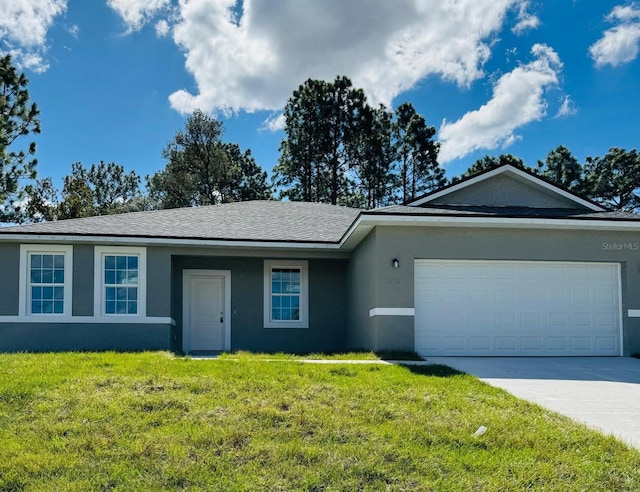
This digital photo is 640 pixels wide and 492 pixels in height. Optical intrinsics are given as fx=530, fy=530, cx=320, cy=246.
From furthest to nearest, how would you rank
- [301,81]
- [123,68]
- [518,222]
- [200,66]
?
[301,81], [200,66], [123,68], [518,222]

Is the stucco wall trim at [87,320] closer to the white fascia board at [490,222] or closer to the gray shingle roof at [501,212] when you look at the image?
the white fascia board at [490,222]

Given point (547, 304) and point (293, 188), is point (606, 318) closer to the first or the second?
point (547, 304)

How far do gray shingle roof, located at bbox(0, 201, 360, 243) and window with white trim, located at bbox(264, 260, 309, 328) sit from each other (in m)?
1.06

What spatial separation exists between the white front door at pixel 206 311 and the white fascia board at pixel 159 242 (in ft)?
5.44

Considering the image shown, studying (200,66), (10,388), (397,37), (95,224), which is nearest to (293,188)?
(200,66)

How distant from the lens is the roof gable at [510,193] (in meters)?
13.5

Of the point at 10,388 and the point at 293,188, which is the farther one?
→ the point at 293,188

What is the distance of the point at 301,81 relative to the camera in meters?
32.7

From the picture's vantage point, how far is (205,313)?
14672mm

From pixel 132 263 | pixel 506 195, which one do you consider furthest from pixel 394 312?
pixel 132 263

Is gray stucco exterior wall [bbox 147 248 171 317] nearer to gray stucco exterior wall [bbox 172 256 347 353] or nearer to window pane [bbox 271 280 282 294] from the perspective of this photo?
gray stucco exterior wall [bbox 172 256 347 353]

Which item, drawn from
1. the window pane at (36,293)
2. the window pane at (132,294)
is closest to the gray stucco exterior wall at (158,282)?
the window pane at (132,294)

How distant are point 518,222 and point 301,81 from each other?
2406cm

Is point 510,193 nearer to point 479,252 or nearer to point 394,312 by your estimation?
point 479,252
